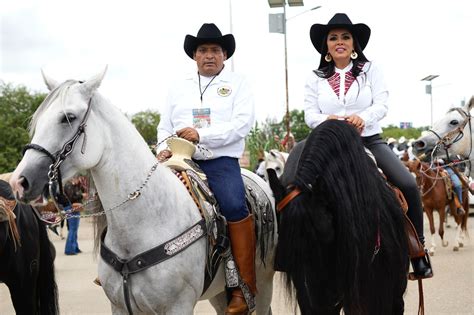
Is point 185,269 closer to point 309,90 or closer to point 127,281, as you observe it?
point 127,281

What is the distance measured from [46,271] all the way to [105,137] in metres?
2.98

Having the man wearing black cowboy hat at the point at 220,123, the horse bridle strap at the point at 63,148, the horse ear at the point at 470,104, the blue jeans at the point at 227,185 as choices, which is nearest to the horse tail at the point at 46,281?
the man wearing black cowboy hat at the point at 220,123

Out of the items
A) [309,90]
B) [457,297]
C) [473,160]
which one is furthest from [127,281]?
[457,297]

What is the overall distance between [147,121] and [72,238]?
48857mm

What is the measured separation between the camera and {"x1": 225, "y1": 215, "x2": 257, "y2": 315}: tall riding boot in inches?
203

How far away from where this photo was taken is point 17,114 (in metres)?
45.4

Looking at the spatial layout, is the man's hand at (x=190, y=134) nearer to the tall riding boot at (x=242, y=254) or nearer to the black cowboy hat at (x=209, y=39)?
the tall riding boot at (x=242, y=254)

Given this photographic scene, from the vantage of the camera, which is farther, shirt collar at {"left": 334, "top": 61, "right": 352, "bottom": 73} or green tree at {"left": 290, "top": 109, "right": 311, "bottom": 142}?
green tree at {"left": 290, "top": 109, "right": 311, "bottom": 142}

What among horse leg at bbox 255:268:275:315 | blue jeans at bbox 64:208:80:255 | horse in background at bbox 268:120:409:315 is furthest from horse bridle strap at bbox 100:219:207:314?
blue jeans at bbox 64:208:80:255

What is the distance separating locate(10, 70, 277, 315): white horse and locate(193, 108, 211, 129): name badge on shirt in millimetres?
742

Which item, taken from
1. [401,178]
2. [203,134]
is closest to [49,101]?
[203,134]

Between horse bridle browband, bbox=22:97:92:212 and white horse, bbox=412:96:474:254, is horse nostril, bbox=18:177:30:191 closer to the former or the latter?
horse bridle browband, bbox=22:97:92:212

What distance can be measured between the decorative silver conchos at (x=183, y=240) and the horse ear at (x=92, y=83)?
3.78 feet

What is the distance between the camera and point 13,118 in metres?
43.6
